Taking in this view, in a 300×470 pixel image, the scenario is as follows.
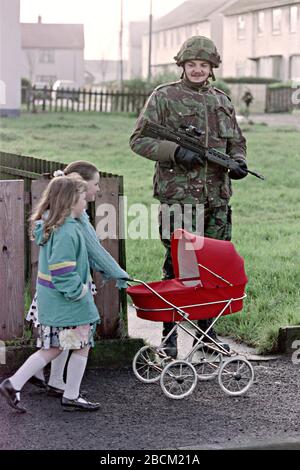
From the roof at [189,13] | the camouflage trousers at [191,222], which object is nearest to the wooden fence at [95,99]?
the camouflage trousers at [191,222]

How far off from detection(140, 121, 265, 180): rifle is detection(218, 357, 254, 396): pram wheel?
136 centimetres

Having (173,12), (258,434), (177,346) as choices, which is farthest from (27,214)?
(173,12)

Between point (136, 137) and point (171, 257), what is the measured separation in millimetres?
848

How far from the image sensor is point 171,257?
6969mm

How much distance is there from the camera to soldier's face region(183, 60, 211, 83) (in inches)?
276

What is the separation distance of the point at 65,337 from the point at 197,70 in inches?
85.7

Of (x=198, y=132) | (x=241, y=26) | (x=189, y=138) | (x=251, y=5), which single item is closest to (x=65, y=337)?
(x=189, y=138)

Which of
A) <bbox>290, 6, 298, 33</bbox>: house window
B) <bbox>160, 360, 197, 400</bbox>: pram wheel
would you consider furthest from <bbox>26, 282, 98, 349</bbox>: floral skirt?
<bbox>290, 6, 298, 33</bbox>: house window

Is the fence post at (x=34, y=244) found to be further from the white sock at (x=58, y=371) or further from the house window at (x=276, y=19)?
the house window at (x=276, y=19)

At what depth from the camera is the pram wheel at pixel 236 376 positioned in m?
6.30

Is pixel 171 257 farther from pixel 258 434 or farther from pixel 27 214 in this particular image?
pixel 258 434

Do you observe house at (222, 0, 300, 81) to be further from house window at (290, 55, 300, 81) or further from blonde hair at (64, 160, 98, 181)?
blonde hair at (64, 160, 98, 181)

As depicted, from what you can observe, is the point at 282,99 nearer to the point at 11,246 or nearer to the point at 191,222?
the point at 191,222

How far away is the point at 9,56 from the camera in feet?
112
